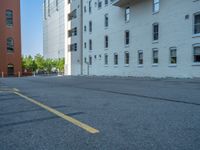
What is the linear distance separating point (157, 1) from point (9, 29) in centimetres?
3618

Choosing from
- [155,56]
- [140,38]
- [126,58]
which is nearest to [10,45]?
[126,58]

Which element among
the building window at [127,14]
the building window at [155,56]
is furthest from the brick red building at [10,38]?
the building window at [155,56]

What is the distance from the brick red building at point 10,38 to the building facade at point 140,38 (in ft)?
47.6

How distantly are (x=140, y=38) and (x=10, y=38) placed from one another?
3319 cm

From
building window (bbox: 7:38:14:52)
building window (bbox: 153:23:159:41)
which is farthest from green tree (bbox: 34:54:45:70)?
building window (bbox: 153:23:159:41)

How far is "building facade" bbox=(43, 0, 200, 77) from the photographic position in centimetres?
2445

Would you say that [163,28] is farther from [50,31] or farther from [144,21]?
[50,31]

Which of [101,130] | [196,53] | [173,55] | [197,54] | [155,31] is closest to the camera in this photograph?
[101,130]

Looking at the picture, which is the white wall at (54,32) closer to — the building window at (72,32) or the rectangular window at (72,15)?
the rectangular window at (72,15)

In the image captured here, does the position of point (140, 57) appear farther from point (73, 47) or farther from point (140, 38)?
point (73, 47)

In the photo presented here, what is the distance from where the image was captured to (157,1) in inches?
1128

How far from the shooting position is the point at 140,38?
103 ft

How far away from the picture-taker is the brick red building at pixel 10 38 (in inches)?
2158

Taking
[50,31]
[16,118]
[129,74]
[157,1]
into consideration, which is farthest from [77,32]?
[50,31]
